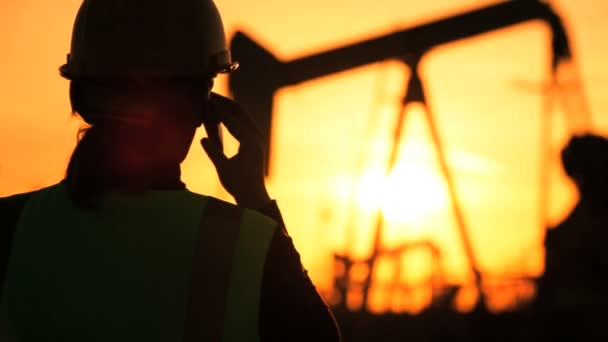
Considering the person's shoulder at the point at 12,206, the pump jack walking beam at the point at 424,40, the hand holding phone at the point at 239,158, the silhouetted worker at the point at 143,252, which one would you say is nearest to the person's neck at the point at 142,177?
the silhouetted worker at the point at 143,252

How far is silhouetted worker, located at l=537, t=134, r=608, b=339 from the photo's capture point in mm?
5965

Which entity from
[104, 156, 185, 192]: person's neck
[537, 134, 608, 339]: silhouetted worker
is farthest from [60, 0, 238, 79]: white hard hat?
[537, 134, 608, 339]: silhouetted worker

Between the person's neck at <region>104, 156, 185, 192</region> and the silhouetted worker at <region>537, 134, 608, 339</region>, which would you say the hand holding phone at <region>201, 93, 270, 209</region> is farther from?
the silhouetted worker at <region>537, 134, 608, 339</region>

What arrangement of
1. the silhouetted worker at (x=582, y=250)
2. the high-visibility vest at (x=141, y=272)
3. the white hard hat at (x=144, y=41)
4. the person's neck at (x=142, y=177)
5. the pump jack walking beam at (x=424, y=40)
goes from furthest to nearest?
the pump jack walking beam at (x=424, y=40)
the silhouetted worker at (x=582, y=250)
the white hard hat at (x=144, y=41)
the person's neck at (x=142, y=177)
the high-visibility vest at (x=141, y=272)

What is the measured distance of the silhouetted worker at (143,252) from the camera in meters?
1.74

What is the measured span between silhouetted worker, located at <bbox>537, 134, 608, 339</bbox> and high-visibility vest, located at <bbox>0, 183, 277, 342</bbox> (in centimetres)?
451

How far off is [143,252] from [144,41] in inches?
21.0

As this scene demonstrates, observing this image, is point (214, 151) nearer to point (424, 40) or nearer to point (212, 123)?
point (212, 123)

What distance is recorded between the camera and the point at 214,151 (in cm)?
218

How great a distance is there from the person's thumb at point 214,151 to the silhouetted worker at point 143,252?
6.9 inches

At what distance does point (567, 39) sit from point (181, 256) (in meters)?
7.56

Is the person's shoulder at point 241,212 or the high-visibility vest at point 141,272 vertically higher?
the person's shoulder at point 241,212

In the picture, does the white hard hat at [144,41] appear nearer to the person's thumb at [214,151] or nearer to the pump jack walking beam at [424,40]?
the person's thumb at [214,151]

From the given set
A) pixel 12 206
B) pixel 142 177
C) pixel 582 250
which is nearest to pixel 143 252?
pixel 142 177
